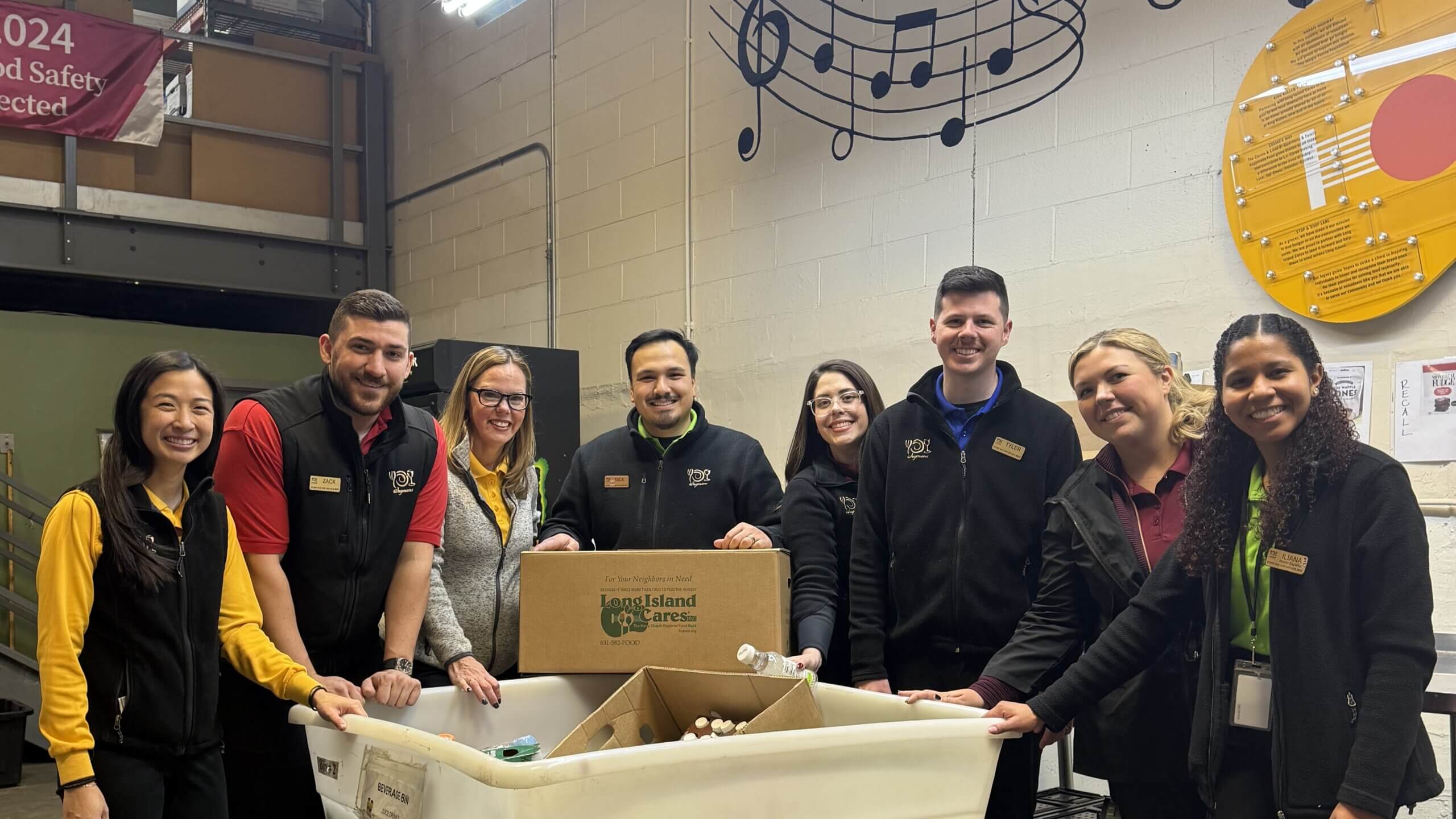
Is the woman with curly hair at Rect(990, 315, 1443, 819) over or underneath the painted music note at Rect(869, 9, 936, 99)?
underneath

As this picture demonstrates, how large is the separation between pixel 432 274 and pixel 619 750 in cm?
528

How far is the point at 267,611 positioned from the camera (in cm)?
201

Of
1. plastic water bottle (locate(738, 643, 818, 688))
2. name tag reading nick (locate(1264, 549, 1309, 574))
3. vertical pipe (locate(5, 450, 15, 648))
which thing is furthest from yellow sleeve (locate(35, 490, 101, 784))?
vertical pipe (locate(5, 450, 15, 648))

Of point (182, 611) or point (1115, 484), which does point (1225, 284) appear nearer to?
point (1115, 484)

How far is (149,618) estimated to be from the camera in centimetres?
181

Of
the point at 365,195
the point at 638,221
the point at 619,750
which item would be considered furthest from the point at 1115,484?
the point at 365,195

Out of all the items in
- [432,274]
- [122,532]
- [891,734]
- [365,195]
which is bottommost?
[891,734]

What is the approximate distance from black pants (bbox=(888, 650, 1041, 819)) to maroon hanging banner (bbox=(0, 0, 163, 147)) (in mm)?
5072

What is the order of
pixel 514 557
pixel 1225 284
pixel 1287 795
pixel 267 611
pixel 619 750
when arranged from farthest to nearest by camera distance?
pixel 1225 284 → pixel 514 557 → pixel 267 611 → pixel 1287 795 → pixel 619 750

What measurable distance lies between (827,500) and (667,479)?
1.16ft

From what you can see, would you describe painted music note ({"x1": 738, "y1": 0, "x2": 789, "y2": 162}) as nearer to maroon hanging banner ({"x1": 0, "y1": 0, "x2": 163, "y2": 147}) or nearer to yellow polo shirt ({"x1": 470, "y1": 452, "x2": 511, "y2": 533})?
yellow polo shirt ({"x1": 470, "y1": 452, "x2": 511, "y2": 533})

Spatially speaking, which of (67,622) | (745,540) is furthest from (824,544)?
(67,622)

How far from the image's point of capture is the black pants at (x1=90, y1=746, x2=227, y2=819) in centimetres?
176

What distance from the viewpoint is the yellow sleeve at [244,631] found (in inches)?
71.8
